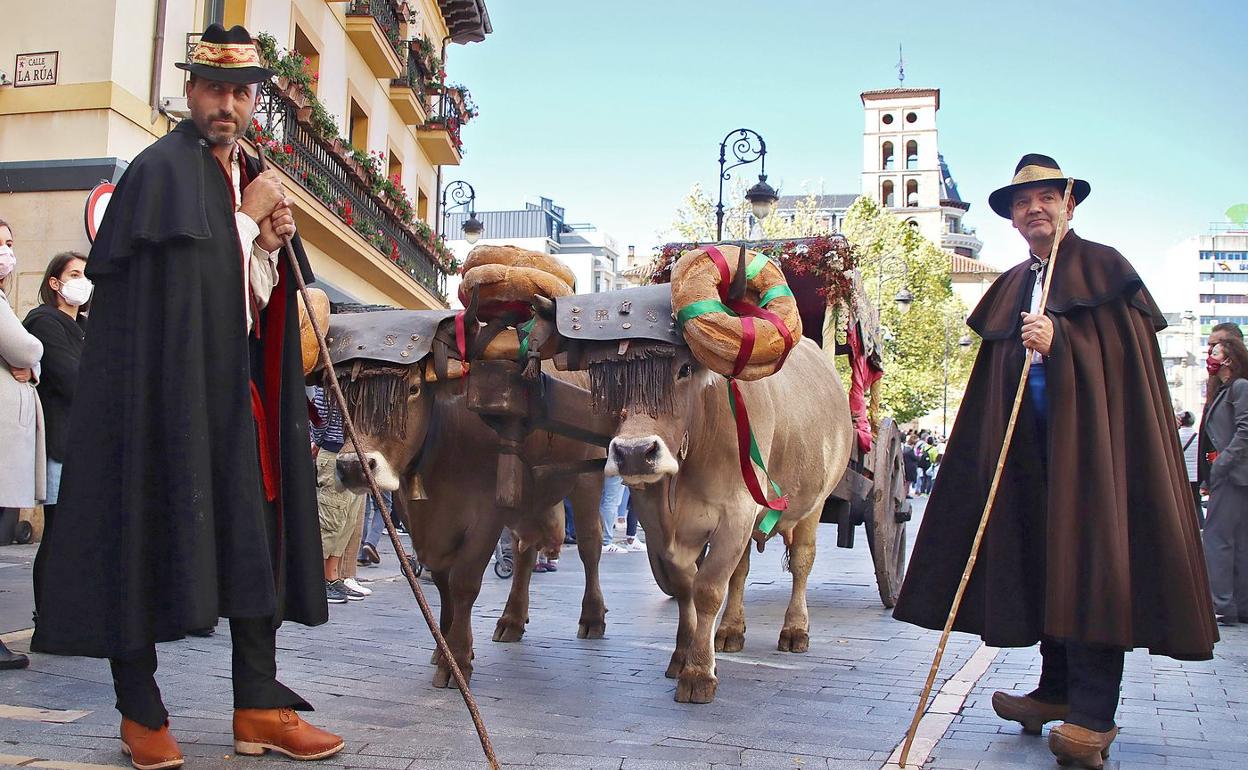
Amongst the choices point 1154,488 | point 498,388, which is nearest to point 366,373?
point 498,388

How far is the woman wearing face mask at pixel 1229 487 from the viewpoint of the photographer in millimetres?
9078

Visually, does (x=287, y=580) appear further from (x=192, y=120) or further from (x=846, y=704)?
(x=846, y=704)

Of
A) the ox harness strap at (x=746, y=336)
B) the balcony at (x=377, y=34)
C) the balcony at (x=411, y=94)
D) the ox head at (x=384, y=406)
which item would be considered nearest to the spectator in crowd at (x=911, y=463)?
the balcony at (x=411, y=94)

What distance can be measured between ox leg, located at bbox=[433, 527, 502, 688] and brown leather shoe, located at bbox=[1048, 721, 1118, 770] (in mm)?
2634

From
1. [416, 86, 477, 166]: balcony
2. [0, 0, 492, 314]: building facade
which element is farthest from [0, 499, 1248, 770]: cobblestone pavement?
[416, 86, 477, 166]: balcony

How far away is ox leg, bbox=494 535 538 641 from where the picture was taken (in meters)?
7.09

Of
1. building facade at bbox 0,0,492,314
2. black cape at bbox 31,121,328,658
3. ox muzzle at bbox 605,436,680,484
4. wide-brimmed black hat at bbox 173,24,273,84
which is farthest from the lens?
building facade at bbox 0,0,492,314

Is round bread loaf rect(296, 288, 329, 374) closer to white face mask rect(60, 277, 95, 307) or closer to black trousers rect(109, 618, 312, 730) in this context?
black trousers rect(109, 618, 312, 730)

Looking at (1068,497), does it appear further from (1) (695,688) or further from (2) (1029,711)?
(1) (695,688)

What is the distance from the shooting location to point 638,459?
478 cm

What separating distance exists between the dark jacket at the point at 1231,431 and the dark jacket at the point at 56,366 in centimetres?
800

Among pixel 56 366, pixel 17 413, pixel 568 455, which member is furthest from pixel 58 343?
pixel 568 455

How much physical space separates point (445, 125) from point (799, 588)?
62.7ft

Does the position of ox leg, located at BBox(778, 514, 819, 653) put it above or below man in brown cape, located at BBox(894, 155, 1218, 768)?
below
